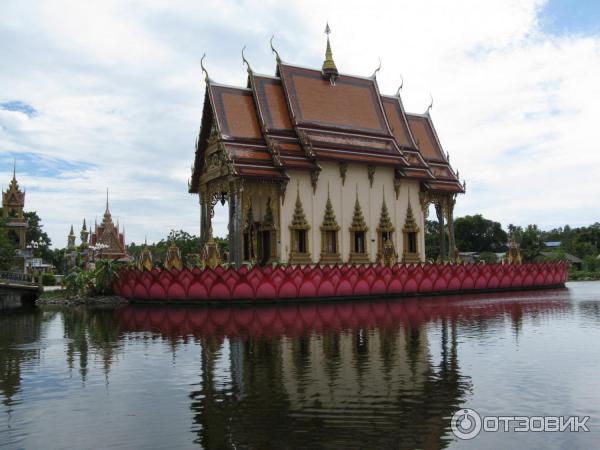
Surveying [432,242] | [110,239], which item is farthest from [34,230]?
[432,242]

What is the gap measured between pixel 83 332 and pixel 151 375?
20.4 ft

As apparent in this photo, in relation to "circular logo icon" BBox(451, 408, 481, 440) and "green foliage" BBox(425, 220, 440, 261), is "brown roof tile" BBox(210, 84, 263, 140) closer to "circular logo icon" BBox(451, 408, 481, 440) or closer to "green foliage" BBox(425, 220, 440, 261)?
"circular logo icon" BBox(451, 408, 481, 440)

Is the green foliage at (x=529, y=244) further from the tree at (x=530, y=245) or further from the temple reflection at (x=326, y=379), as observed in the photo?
the temple reflection at (x=326, y=379)

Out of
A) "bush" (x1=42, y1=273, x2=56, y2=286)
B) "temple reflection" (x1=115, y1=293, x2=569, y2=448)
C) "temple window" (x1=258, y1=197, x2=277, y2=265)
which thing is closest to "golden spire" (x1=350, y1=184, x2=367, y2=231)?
"temple window" (x1=258, y1=197, x2=277, y2=265)

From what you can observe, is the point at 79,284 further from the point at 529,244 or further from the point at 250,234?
the point at 529,244

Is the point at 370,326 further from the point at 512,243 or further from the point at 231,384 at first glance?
the point at 512,243

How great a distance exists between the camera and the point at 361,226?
27969 mm

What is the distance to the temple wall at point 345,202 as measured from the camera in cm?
2638

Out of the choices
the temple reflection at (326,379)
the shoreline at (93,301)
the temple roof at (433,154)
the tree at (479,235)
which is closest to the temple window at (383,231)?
the temple roof at (433,154)

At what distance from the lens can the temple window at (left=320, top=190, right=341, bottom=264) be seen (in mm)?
26969

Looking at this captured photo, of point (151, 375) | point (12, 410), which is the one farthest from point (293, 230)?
point (12, 410)

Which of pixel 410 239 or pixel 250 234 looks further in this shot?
pixel 410 239

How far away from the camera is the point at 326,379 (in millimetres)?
7566

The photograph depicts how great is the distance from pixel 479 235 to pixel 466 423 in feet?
237
